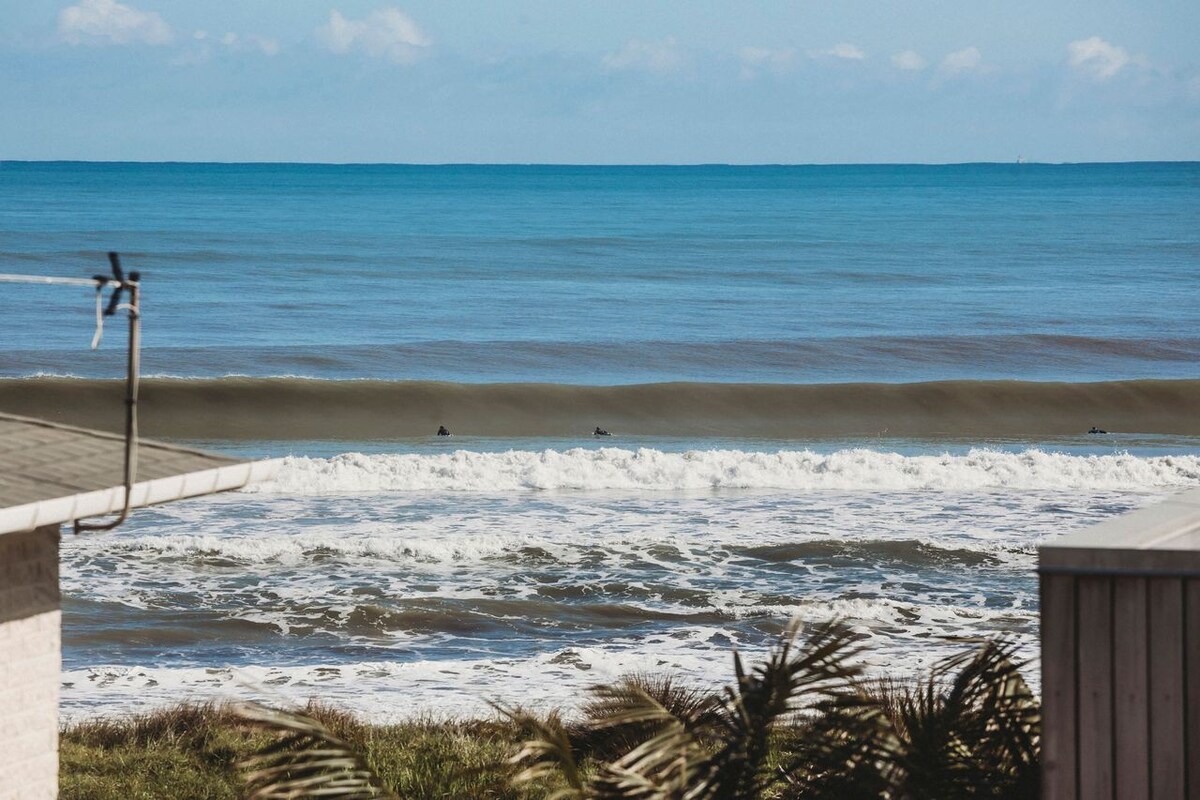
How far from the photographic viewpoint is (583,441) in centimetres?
2597

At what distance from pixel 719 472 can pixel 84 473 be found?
1616 cm

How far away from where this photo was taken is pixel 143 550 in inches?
624

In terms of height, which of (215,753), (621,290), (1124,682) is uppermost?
(621,290)

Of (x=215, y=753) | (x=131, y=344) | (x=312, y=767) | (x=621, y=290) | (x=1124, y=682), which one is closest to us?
(x=1124, y=682)

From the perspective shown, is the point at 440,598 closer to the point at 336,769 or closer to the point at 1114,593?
the point at 336,769

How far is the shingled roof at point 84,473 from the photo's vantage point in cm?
530

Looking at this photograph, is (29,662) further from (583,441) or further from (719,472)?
(583,441)

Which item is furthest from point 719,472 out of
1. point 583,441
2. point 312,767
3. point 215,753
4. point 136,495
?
point 312,767

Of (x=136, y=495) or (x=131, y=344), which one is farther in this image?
(x=136, y=495)

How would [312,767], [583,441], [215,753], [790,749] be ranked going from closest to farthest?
[312,767] → [790,749] → [215,753] → [583,441]

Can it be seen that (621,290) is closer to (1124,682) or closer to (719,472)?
(719,472)

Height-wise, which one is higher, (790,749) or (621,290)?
(621,290)

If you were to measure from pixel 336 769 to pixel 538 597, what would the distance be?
332 inches

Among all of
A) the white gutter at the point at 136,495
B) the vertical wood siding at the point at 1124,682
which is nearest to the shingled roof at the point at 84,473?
the white gutter at the point at 136,495
